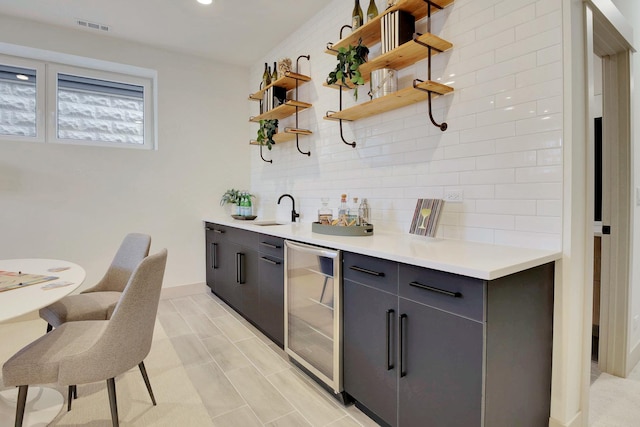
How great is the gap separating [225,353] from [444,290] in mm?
1853

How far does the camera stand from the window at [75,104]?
326 centimetres

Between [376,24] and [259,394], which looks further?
[376,24]

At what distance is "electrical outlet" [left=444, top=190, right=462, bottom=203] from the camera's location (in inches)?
76.4

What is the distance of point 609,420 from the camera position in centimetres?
174

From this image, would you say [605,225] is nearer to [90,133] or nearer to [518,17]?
[518,17]

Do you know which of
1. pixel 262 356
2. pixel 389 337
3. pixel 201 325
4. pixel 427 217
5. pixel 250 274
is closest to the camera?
pixel 389 337

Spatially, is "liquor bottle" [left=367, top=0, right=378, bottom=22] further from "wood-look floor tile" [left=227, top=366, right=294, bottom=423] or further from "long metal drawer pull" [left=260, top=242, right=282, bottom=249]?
"wood-look floor tile" [left=227, top=366, right=294, bottom=423]

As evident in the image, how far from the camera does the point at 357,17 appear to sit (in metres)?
2.38

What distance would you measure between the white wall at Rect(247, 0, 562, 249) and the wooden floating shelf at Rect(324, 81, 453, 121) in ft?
0.20

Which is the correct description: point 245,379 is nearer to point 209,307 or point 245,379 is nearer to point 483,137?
point 209,307

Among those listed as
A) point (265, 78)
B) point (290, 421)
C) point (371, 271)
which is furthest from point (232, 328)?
point (265, 78)

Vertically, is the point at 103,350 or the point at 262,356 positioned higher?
the point at 103,350

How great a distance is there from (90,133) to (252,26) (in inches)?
81.7

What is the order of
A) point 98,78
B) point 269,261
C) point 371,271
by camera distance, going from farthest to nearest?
point 98,78 < point 269,261 < point 371,271
